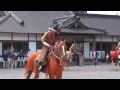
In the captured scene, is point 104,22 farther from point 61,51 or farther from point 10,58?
point 61,51

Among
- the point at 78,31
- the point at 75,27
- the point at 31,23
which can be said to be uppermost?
the point at 31,23

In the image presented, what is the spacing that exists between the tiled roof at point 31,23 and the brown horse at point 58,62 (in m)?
18.0

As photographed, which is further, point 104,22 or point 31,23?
point 104,22

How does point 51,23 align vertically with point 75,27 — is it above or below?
above

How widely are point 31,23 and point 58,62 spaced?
21639mm

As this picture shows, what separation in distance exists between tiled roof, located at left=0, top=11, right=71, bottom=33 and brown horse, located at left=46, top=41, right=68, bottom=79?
59.0 ft

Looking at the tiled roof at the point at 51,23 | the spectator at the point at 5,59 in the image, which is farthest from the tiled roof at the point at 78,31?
the spectator at the point at 5,59

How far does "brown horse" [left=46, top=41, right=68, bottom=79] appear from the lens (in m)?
8.40

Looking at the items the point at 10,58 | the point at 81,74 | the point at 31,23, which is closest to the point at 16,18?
the point at 31,23

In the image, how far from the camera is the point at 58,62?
28.1 ft

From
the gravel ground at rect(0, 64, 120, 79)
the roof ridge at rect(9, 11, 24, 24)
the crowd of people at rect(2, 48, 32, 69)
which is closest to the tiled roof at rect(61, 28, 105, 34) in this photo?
the roof ridge at rect(9, 11, 24, 24)

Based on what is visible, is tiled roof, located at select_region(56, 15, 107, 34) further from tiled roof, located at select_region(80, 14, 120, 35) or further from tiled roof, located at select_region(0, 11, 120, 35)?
tiled roof, located at select_region(80, 14, 120, 35)

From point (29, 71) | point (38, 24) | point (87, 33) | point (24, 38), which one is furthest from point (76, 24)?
point (29, 71)
